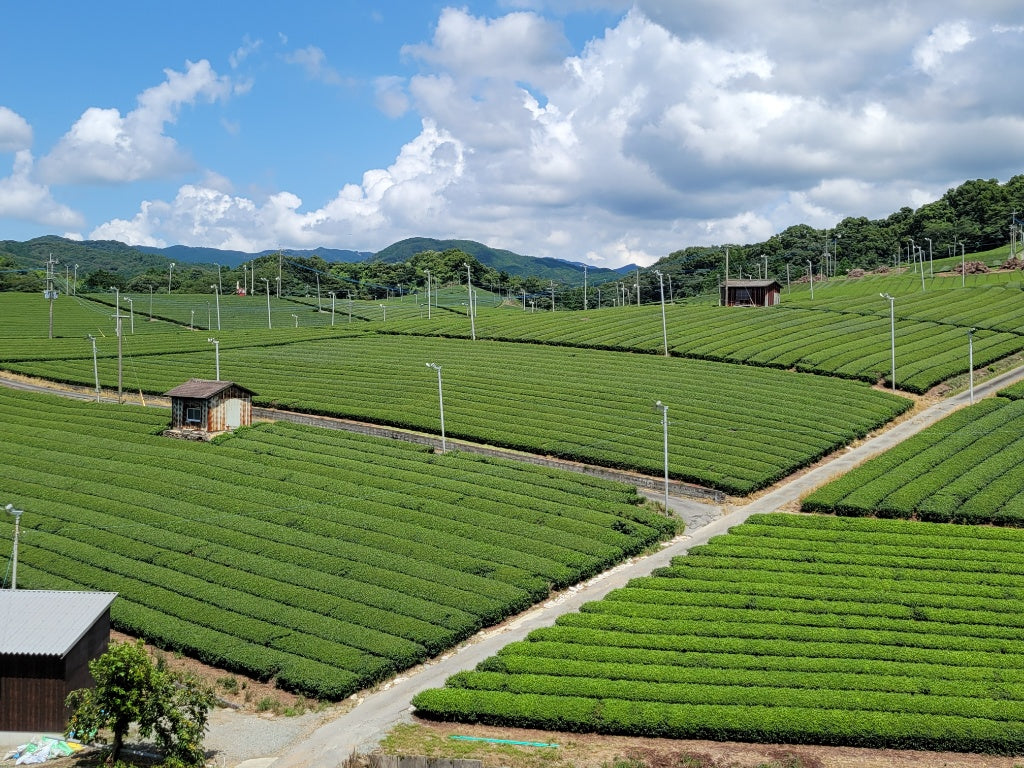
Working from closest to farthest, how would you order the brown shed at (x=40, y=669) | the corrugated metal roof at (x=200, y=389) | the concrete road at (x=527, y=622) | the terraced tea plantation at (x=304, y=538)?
the concrete road at (x=527, y=622)
the brown shed at (x=40, y=669)
the terraced tea plantation at (x=304, y=538)
the corrugated metal roof at (x=200, y=389)

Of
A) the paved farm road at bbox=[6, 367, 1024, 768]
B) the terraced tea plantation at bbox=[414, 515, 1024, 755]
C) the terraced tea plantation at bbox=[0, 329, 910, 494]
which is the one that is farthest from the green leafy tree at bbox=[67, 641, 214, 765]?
the terraced tea plantation at bbox=[0, 329, 910, 494]

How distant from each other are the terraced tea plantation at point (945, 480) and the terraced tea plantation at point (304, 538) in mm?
10757

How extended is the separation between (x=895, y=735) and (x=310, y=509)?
29334 mm

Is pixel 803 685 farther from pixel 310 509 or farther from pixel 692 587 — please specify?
pixel 310 509

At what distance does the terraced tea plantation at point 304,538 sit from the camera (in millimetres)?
34875

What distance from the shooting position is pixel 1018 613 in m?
35.4

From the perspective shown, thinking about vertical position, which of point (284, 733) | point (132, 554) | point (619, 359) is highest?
point (619, 359)

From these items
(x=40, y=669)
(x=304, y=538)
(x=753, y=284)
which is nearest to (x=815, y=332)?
(x=753, y=284)

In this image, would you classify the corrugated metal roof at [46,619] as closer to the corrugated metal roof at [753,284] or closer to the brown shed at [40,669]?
the brown shed at [40,669]

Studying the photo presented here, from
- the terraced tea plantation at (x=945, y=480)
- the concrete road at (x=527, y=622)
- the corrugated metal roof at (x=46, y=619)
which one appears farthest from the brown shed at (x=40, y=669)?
the terraced tea plantation at (x=945, y=480)

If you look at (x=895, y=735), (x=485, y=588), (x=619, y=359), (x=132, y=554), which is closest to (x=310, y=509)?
(x=132, y=554)

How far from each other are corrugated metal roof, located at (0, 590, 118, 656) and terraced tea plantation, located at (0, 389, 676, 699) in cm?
445

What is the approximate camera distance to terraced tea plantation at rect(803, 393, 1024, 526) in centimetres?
4850

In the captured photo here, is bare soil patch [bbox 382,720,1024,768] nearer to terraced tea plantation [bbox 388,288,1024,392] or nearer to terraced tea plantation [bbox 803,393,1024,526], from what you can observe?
terraced tea plantation [bbox 803,393,1024,526]
